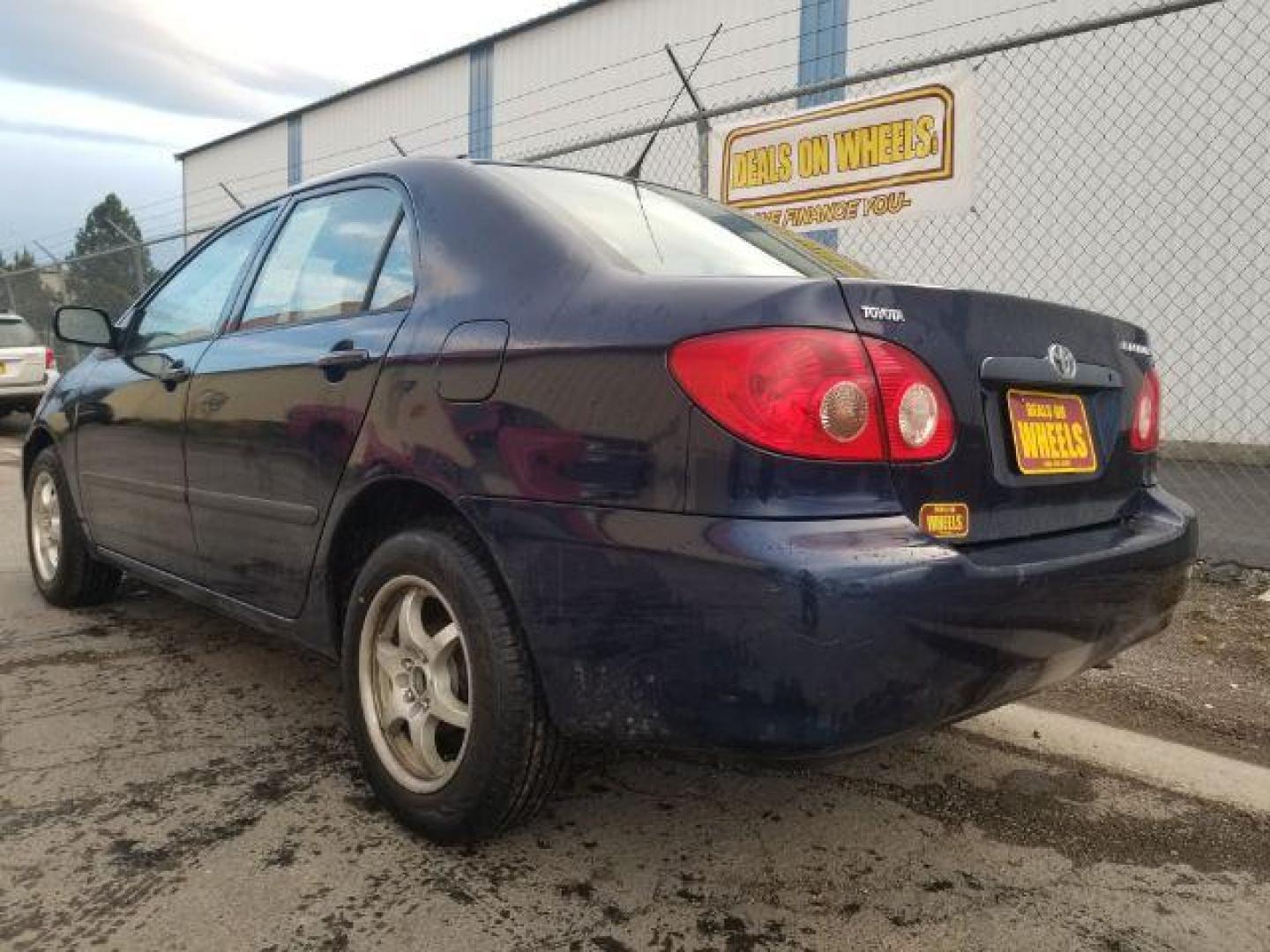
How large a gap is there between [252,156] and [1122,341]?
26471 millimetres

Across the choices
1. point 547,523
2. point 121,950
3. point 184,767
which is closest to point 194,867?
point 121,950

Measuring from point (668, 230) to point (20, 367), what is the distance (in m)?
11.9

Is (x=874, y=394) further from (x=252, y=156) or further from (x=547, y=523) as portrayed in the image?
(x=252, y=156)

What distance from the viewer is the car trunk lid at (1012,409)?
187 centimetres

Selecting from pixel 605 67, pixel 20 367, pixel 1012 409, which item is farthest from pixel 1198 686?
pixel 605 67

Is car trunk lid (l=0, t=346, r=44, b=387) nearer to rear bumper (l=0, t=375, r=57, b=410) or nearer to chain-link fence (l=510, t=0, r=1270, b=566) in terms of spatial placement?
rear bumper (l=0, t=375, r=57, b=410)

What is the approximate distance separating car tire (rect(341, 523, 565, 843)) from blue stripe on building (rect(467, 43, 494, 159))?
619 inches

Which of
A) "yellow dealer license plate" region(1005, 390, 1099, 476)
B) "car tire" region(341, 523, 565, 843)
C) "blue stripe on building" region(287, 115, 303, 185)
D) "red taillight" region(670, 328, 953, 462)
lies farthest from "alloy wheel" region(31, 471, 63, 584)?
"blue stripe on building" region(287, 115, 303, 185)

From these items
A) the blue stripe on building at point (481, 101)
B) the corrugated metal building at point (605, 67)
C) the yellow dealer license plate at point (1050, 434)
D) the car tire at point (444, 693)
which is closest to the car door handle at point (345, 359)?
the car tire at point (444, 693)

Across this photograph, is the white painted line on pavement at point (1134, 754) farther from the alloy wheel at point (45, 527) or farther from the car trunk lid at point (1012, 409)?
the alloy wheel at point (45, 527)

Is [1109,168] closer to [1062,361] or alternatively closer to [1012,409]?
[1062,361]

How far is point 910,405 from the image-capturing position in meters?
1.84

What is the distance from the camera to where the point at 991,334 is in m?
2.01

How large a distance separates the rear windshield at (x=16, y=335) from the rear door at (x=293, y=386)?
1065 cm
